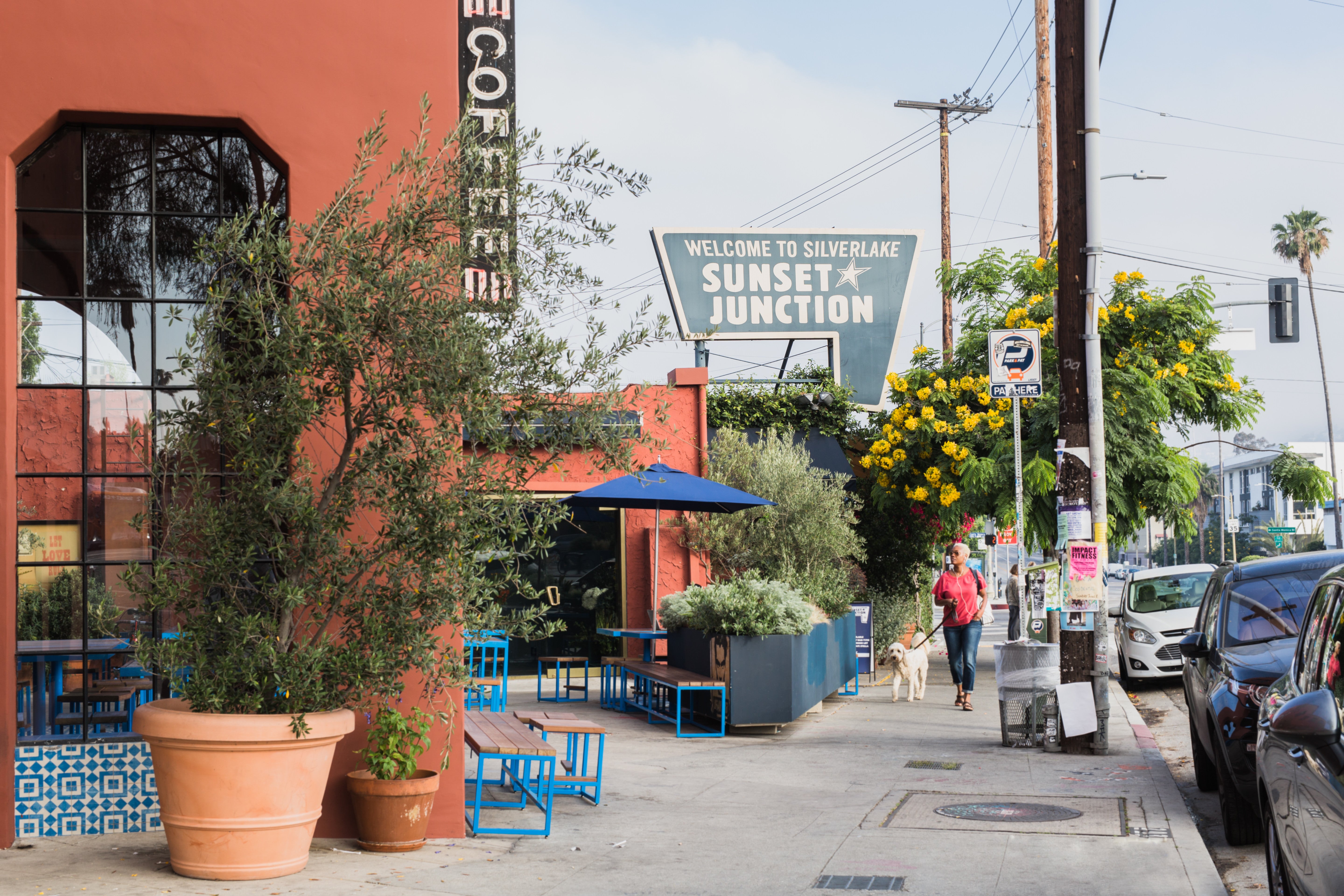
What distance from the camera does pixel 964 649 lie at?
14.4 metres

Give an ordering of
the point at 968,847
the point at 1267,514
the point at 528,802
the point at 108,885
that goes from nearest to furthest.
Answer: the point at 108,885 < the point at 968,847 < the point at 528,802 < the point at 1267,514

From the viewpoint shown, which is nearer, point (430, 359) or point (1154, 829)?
point (430, 359)

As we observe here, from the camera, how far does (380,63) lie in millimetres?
7277

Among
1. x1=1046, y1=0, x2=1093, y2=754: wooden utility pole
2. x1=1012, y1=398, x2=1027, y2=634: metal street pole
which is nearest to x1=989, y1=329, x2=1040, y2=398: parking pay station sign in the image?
x1=1012, y1=398, x2=1027, y2=634: metal street pole

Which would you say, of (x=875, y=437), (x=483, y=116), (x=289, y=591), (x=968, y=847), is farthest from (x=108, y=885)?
(x=875, y=437)

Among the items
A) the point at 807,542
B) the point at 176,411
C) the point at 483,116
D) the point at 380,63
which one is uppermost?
the point at 483,116

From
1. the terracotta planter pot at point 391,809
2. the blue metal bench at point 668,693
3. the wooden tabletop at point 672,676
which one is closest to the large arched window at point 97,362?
the terracotta planter pot at point 391,809

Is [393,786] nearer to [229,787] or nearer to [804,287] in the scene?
[229,787]

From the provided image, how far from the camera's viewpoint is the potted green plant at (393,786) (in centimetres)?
670

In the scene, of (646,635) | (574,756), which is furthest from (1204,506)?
(574,756)

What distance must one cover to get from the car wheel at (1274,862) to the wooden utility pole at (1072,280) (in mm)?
5794

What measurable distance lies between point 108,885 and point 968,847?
464 centimetres

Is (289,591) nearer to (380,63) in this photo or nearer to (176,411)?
(176,411)

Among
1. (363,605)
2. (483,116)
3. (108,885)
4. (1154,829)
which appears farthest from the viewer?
(483,116)
